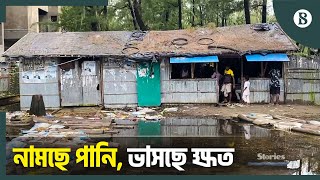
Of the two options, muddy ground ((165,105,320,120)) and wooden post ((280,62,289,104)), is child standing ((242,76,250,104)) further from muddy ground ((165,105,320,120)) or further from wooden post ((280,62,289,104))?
wooden post ((280,62,289,104))

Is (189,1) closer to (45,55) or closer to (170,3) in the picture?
(170,3)

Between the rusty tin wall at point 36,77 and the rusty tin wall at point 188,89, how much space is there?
4808mm

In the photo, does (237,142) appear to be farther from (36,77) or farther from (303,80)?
(36,77)

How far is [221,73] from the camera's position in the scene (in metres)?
18.6

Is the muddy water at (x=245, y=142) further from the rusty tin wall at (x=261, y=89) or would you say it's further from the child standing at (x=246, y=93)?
the rusty tin wall at (x=261, y=89)

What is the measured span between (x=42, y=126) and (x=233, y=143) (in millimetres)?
6146

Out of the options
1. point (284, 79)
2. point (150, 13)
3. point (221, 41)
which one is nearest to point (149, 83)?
point (221, 41)

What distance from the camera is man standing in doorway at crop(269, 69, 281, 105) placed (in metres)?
16.4

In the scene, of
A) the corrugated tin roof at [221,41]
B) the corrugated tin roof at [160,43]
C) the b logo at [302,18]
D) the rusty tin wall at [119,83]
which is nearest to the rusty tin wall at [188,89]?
the corrugated tin roof at [221,41]

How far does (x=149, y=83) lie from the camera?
56.1 feet

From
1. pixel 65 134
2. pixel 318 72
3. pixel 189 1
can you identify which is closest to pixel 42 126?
pixel 65 134

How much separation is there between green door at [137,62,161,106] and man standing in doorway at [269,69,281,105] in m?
4.80

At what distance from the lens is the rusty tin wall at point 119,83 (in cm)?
1709

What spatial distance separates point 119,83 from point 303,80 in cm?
791
